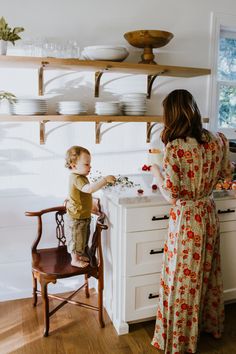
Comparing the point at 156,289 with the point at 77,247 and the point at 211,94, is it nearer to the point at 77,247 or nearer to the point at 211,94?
the point at 77,247

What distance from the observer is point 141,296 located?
91.0 inches

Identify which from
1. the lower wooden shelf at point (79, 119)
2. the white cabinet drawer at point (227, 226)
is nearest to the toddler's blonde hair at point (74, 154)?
the lower wooden shelf at point (79, 119)

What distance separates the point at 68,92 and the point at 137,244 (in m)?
1.18

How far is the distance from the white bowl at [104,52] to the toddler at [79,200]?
24.8 inches

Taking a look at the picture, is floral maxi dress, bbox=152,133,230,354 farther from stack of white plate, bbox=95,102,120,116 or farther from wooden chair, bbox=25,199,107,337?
stack of white plate, bbox=95,102,120,116

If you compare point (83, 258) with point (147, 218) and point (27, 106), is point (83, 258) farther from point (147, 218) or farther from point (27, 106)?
point (27, 106)

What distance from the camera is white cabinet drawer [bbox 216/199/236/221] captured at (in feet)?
7.80

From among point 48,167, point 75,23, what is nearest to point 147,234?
point 48,167

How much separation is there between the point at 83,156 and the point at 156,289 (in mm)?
951

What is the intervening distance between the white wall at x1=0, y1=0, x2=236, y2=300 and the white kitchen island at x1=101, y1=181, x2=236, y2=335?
1.69ft

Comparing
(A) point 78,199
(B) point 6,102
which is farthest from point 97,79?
(A) point 78,199

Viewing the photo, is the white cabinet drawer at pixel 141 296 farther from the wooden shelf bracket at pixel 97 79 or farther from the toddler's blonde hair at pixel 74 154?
the wooden shelf bracket at pixel 97 79

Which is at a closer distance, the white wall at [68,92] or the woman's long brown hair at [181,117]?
the woman's long brown hair at [181,117]

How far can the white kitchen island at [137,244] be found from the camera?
86.0 inches
